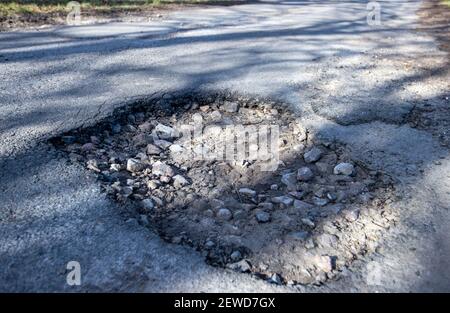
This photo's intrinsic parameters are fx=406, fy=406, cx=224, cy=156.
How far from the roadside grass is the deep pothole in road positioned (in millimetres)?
4769

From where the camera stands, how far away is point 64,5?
7.81 meters

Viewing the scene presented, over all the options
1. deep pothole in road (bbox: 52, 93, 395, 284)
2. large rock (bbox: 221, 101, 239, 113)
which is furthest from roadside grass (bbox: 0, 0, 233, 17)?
large rock (bbox: 221, 101, 239, 113)

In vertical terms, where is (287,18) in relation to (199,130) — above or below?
above

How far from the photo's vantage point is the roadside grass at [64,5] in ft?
22.7

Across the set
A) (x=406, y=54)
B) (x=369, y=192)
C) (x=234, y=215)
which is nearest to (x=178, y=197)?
(x=234, y=215)

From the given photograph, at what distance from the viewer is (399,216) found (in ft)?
7.55

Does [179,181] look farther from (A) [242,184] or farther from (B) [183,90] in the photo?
(B) [183,90]

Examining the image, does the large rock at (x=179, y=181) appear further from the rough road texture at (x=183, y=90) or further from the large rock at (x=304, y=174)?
the large rock at (x=304, y=174)

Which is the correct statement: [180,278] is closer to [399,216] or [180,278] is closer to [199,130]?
[399,216]

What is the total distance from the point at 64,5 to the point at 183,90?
17.4 feet

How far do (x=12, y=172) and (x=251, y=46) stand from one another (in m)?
3.92

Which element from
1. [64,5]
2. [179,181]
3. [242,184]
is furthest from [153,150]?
[64,5]

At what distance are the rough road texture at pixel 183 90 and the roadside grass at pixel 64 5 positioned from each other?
137 centimetres

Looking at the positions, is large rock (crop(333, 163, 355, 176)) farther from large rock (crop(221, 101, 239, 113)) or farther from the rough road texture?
large rock (crop(221, 101, 239, 113))
